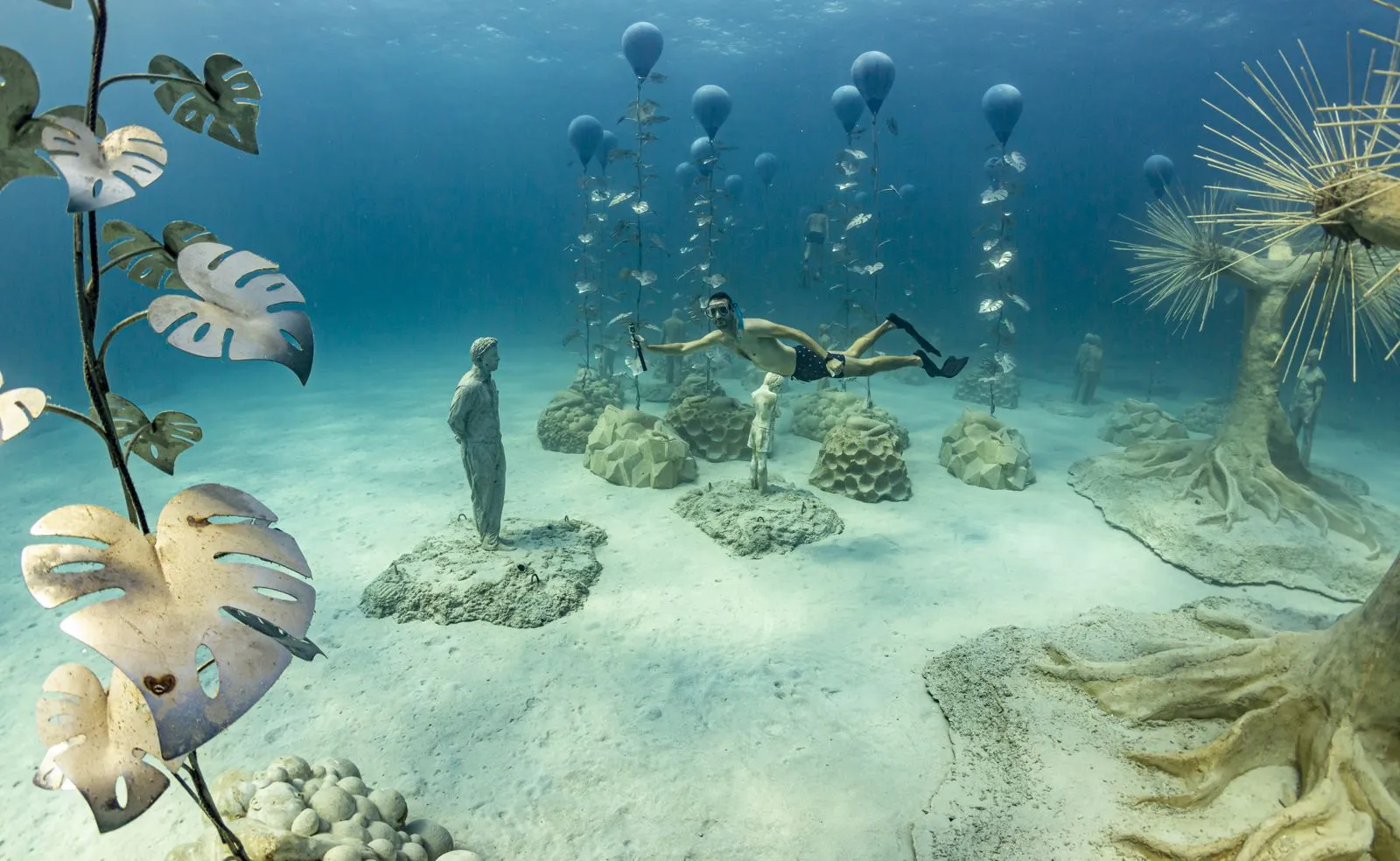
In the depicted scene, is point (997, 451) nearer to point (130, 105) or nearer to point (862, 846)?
point (862, 846)

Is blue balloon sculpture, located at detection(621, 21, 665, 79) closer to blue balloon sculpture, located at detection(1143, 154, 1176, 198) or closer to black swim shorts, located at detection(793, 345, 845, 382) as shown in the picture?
black swim shorts, located at detection(793, 345, 845, 382)

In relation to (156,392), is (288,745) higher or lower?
higher

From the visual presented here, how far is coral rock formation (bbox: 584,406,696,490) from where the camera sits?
341 inches

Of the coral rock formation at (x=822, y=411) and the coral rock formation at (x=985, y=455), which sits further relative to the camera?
the coral rock formation at (x=822, y=411)

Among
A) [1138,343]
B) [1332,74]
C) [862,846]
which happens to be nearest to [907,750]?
[862,846]

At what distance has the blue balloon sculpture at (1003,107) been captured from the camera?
9.57m

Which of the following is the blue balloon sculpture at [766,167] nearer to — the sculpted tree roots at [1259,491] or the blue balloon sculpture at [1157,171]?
the blue balloon sculpture at [1157,171]

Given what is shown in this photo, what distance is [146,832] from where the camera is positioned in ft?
11.0

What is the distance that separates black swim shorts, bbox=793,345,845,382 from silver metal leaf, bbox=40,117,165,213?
14.9ft

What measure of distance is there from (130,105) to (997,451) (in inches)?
2890

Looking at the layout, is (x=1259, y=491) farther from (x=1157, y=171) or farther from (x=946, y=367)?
(x=1157, y=171)

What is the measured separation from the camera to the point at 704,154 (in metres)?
12.1

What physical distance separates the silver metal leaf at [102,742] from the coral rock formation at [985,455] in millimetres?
8772

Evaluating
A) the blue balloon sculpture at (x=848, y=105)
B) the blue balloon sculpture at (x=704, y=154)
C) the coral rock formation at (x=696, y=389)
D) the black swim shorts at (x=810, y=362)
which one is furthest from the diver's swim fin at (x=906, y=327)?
the blue balloon sculpture at (x=848, y=105)
